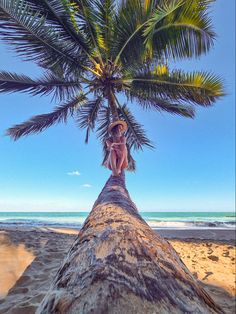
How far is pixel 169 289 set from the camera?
85cm

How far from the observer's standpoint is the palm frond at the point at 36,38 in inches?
188

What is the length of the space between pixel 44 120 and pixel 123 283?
7.50 meters

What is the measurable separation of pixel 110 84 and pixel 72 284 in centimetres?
643

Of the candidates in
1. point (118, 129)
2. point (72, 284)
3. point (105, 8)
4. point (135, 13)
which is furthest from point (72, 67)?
point (72, 284)

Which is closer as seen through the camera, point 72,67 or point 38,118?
point 72,67

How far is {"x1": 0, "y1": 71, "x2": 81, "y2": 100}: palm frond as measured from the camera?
6.40m

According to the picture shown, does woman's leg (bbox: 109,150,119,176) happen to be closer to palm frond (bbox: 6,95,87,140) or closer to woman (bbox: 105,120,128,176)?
woman (bbox: 105,120,128,176)

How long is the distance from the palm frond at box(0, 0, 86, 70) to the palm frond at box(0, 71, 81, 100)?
0.55 meters

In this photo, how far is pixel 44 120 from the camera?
7.71 metres

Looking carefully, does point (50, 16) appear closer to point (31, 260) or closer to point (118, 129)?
point (118, 129)

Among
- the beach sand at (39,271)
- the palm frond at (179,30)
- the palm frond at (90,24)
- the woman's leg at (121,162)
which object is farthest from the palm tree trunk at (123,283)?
the palm frond at (90,24)

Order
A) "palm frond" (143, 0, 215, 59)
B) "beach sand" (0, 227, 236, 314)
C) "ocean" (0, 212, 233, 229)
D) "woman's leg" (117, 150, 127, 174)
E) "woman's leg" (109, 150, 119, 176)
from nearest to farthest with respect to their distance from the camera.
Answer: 1. "beach sand" (0, 227, 236, 314)
2. "woman's leg" (109, 150, 119, 176)
3. "woman's leg" (117, 150, 127, 174)
4. "palm frond" (143, 0, 215, 59)
5. "ocean" (0, 212, 233, 229)

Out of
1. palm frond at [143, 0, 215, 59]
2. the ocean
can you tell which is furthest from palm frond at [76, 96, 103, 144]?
the ocean

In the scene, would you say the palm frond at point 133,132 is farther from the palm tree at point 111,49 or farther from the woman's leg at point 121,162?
the woman's leg at point 121,162
